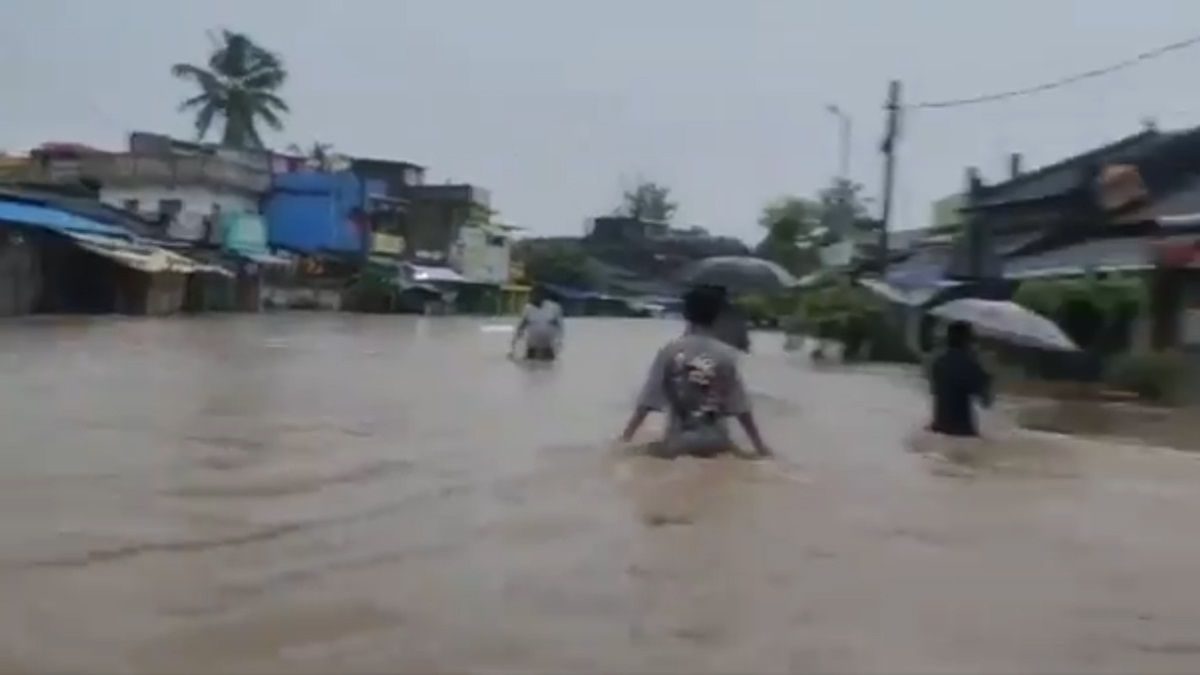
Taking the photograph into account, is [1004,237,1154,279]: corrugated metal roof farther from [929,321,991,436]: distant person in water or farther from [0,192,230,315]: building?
[0,192,230,315]: building

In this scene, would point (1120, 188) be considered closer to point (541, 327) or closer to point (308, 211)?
point (541, 327)

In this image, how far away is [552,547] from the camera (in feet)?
25.7

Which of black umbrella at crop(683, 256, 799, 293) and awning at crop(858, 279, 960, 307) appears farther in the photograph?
awning at crop(858, 279, 960, 307)

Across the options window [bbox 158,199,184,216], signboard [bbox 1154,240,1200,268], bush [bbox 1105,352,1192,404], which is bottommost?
bush [bbox 1105,352,1192,404]

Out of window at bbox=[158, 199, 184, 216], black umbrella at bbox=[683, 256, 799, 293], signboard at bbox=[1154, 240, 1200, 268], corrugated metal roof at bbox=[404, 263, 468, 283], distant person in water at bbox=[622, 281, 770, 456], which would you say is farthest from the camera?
corrugated metal roof at bbox=[404, 263, 468, 283]

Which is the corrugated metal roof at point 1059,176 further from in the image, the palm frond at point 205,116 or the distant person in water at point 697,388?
the palm frond at point 205,116

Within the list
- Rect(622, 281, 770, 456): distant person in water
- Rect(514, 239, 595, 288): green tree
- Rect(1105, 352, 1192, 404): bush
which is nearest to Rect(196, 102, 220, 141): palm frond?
Rect(514, 239, 595, 288): green tree

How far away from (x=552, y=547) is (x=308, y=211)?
53147mm

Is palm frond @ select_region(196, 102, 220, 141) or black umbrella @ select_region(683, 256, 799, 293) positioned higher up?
palm frond @ select_region(196, 102, 220, 141)

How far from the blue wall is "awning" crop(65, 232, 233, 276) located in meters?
15.8

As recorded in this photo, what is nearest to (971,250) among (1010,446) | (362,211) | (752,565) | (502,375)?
(502,375)

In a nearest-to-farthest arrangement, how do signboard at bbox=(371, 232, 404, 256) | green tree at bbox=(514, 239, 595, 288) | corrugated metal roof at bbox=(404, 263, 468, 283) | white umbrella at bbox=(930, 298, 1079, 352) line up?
white umbrella at bbox=(930, 298, 1079, 352)
corrugated metal roof at bbox=(404, 263, 468, 283)
signboard at bbox=(371, 232, 404, 256)
green tree at bbox=(514, 239, 595, 288)

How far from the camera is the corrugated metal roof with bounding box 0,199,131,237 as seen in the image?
116ft

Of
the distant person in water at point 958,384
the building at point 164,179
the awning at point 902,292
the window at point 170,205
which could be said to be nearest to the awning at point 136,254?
the building at point 164,179
